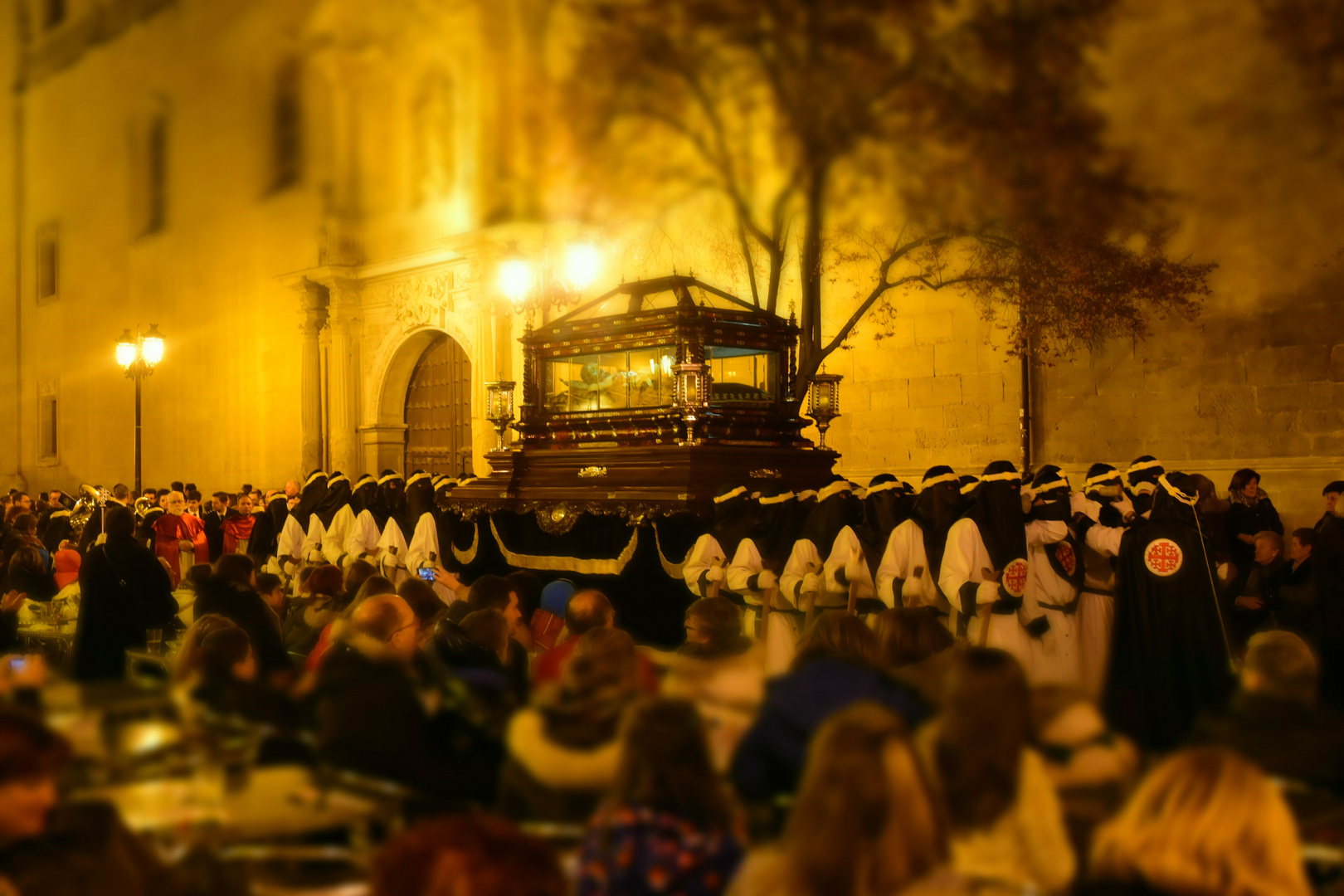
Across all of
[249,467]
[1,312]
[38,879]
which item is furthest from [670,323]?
[1,312]

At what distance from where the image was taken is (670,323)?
1089cm

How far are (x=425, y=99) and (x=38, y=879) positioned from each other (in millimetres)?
18163

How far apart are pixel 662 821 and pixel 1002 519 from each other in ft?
18.0

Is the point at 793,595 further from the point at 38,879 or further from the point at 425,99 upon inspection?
the point at 425,99

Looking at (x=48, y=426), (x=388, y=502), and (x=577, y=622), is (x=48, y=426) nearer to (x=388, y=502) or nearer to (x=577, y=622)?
(x=388, y=502)

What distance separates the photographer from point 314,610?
7.29m

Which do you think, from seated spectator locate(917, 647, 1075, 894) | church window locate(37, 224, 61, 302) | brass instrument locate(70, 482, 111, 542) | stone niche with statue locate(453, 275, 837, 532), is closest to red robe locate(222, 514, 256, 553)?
brass instrument locate(70, 482, 111, 542)

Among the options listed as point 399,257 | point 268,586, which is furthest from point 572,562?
point 399,257

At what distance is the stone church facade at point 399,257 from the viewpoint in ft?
40.0

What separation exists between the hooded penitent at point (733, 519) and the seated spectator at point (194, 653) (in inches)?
173

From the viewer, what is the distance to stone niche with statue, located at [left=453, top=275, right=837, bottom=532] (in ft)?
34.6

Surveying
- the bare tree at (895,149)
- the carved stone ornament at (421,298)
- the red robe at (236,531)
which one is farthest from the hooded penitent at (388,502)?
the carved stone ornament at (421,298)

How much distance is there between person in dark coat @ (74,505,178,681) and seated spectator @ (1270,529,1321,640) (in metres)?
6.88

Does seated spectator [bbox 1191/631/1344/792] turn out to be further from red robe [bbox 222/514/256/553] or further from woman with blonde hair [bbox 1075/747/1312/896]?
red robe [bbox 222/514/256/553]
